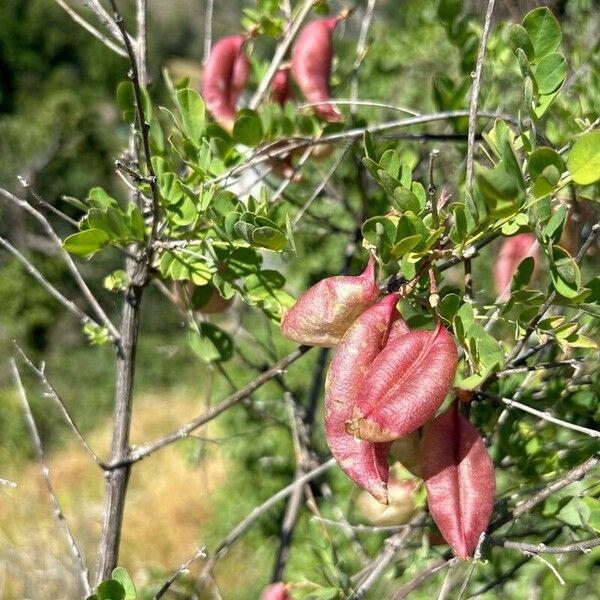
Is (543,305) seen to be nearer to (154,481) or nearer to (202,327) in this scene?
(202,327)

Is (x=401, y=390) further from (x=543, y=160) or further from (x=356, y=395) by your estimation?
(x=543, y=160)

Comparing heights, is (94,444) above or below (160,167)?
below

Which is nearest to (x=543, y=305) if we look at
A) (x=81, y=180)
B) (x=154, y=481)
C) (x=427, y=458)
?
(x=427, y=458)

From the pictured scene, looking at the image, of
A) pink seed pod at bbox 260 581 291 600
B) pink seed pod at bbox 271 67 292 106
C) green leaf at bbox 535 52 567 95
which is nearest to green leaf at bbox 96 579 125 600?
pink seed pod at bbox 260 581 291 600

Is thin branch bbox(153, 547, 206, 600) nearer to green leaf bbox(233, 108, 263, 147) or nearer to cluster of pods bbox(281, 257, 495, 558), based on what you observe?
cluster of pods bbox(281, 257, 495, 558)

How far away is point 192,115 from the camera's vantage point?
0.73m

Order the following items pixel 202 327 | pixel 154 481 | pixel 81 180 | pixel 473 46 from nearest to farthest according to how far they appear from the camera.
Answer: pixel 202 327 < pixel 473 46 < pixel 154 481 < pixel 81 180

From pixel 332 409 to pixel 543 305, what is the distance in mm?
163

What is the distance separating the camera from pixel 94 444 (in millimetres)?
5980

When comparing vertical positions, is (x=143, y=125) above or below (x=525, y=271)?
above

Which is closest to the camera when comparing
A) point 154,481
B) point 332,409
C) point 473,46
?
point 332,409

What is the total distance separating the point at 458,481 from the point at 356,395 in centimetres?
11

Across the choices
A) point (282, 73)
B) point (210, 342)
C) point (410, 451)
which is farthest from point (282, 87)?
point (410, 451)

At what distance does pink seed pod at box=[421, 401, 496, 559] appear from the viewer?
1.85ft
